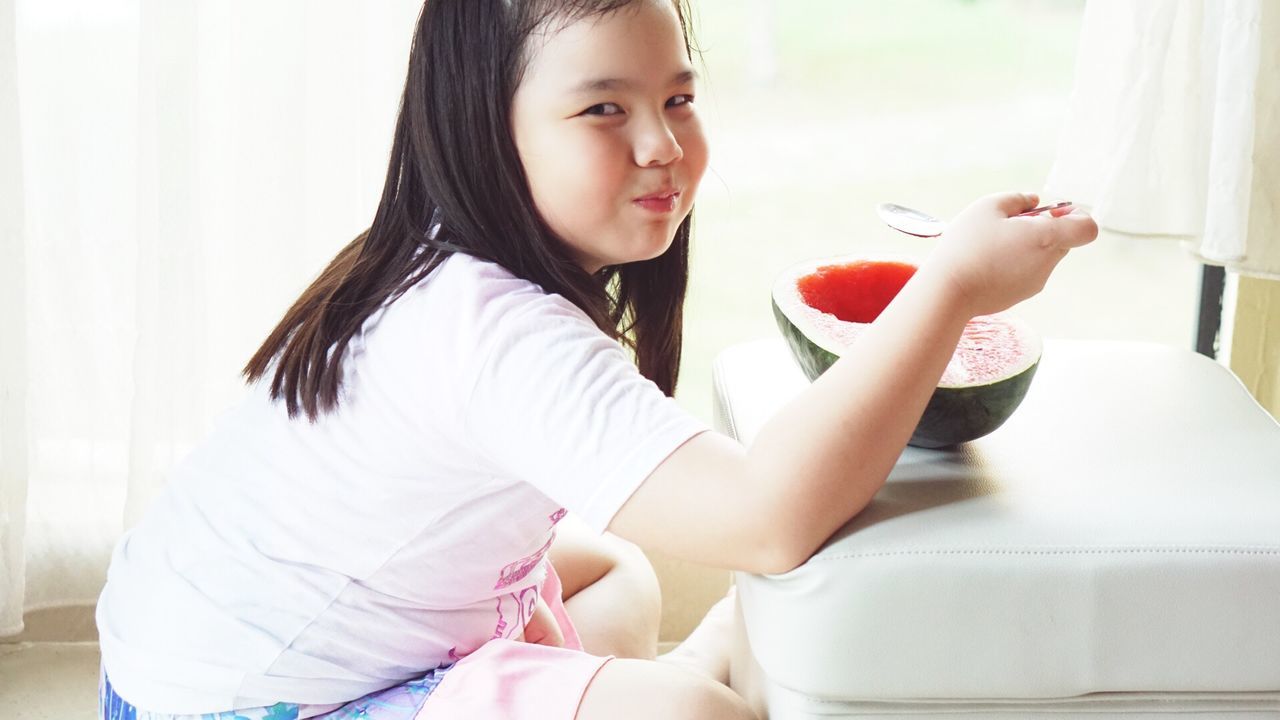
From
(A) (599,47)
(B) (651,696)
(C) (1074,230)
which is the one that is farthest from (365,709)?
(C) (1074,230)

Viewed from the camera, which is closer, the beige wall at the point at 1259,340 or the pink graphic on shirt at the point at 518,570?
the pink graphic on shirt at the point at 518,570

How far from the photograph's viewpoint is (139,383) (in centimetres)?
157

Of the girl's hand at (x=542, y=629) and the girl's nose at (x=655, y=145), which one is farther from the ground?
the girl's nose at (x=655, y=145)

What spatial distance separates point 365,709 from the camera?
1.05m

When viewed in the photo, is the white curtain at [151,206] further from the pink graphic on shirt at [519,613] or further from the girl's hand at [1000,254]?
the girl's hand at [1000,254]

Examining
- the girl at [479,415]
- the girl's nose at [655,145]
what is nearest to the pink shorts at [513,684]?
the girl at [479,415]

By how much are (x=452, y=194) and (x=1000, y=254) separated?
1.42 feet

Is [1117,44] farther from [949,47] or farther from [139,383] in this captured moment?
[949,47]

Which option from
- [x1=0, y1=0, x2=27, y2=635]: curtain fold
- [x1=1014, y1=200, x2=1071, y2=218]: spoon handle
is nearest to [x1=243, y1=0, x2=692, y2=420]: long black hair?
[x1=1014, y1=200, x2=1071, y2=218]: spoon handle

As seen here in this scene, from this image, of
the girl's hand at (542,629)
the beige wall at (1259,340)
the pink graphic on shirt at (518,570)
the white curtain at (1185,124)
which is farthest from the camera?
the beige wall at (1259,340)

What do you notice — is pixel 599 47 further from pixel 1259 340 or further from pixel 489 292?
pixel 1259 340

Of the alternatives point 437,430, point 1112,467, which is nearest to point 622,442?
point 437,430

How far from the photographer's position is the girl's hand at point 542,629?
1.29 m

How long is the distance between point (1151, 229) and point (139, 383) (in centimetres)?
124
